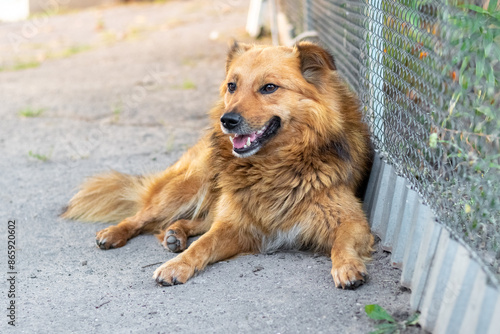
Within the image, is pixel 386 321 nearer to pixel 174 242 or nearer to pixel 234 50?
pixel 174 242

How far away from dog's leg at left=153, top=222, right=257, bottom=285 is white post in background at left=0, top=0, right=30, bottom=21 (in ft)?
52.1

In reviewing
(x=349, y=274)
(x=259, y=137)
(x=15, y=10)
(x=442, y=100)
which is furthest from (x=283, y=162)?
(x=15, y=10)

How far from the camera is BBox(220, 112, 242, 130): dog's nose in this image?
3426mm

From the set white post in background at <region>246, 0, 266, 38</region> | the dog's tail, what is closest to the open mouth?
the dog's tail

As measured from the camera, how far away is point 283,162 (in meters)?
3.58

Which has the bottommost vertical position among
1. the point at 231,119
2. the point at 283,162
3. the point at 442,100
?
the point at 283,162

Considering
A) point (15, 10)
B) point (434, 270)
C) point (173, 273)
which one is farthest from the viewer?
point (15, 10)

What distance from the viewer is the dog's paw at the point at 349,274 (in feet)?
9.74

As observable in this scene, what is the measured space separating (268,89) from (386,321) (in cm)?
160

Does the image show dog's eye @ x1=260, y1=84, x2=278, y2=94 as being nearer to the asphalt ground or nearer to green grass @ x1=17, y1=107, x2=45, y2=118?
the asphalt ground

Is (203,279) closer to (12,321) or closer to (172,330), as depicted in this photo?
(172,330)

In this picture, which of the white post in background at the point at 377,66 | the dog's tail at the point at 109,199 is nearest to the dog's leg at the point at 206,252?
the dog's tail at the point at 109,199

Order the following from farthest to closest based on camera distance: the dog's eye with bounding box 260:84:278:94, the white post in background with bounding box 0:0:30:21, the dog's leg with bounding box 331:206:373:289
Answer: the white post in background with bounding box 0:0:30:21, the dog's eye with bounding box 260:84:278:94, the dog's leg with bounding box 331:206:373:289

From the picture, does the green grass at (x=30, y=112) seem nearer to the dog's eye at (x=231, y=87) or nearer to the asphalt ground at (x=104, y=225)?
the asphalt ground at (x=104, y=225)
